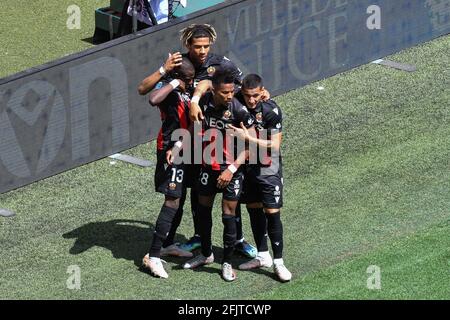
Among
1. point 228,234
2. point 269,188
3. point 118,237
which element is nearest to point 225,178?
point 269,188

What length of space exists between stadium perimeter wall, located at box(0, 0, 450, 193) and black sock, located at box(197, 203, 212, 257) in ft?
11.1

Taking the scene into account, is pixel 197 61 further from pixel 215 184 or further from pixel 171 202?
pixel 171 202

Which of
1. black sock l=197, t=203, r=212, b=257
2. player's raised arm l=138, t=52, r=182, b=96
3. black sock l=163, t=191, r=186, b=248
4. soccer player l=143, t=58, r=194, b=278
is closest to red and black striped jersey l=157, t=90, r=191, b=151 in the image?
soccer player l=143, t=58, r=194, b=278

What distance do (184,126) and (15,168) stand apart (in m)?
3.30

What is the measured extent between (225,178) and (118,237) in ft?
6.78

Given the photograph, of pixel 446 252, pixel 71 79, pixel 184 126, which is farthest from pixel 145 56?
pixel 446 252

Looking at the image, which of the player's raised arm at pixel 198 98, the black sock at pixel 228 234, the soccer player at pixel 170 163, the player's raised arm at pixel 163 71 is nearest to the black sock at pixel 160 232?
the soccer player at pixel 170 163

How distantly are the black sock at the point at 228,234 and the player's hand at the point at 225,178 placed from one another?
36cm

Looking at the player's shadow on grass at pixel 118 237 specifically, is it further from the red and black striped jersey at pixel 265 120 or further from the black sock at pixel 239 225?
the red and black striped jersey at pixel 265 120

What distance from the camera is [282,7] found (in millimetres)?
18391

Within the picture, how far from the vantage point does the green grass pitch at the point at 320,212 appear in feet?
42.7

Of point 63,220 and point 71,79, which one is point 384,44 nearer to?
point 71,79

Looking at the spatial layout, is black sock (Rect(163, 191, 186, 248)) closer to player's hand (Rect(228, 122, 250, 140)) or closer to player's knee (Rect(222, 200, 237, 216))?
player's knee (Rect(222, 200, 237, 216))

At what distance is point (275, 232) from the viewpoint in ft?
42.9
